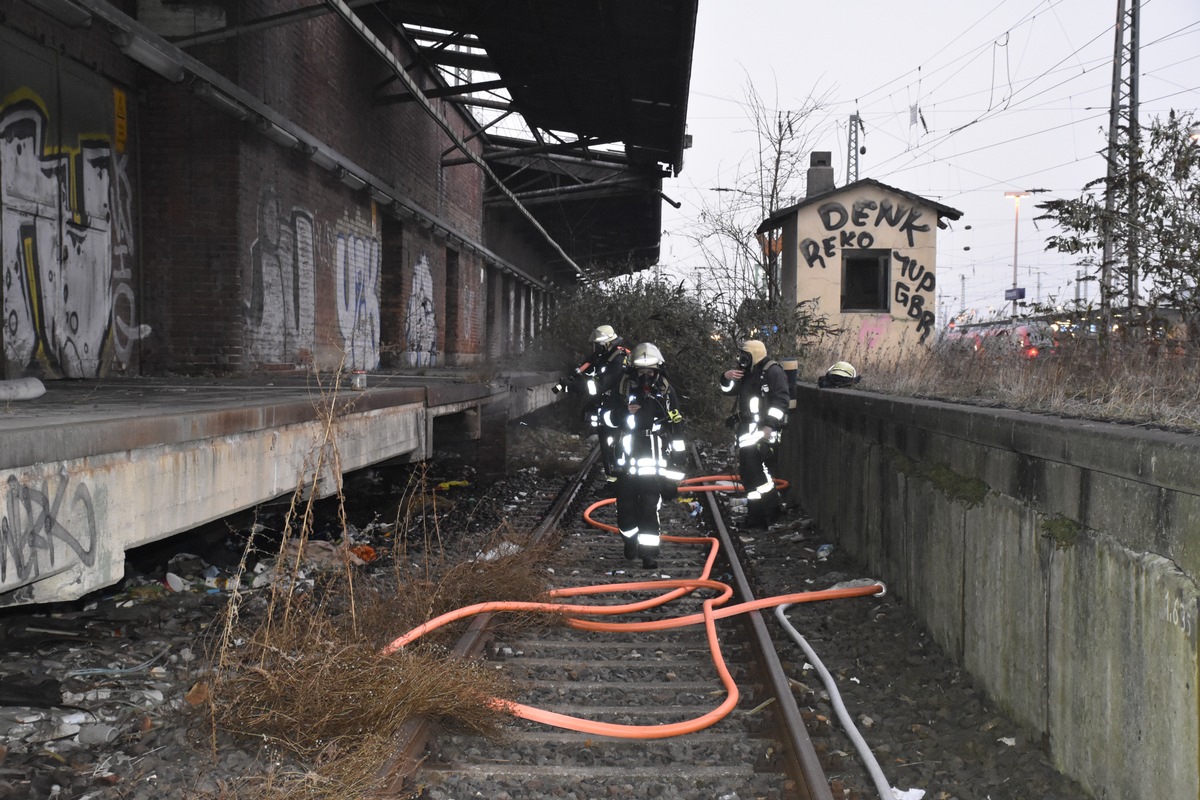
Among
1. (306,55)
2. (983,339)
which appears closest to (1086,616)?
(983,339)

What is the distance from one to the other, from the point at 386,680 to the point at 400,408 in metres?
4.68

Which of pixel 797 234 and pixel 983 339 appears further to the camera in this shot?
pixel 797 234

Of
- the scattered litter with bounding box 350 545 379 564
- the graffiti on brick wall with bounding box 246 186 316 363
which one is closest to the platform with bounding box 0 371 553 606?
the scattered litter with bounding box 350 545 379 564

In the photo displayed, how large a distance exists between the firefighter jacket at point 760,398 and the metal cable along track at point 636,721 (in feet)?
10.2

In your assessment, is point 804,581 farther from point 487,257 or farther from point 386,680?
point 487,257

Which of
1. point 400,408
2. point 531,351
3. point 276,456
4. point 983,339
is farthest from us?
point 531,351

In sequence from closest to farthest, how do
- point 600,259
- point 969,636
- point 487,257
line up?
point 969,636, point 487,257, point 600,259

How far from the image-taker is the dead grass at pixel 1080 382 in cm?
510

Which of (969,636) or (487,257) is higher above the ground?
(487,257)

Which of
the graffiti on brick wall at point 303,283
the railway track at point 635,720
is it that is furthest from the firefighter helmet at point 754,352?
the graffiti on brick wall at point 303,283

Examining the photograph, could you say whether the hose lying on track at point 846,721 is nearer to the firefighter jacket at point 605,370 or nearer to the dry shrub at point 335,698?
the dry shrub at point 335,698

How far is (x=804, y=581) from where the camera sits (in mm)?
7953

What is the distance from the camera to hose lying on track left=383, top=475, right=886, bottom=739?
456cm

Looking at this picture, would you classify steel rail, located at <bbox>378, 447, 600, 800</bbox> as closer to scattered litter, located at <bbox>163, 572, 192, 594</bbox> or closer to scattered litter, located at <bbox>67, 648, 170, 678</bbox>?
scattered litter, located at <bbox>67, 648, 170, 678</bbox>
